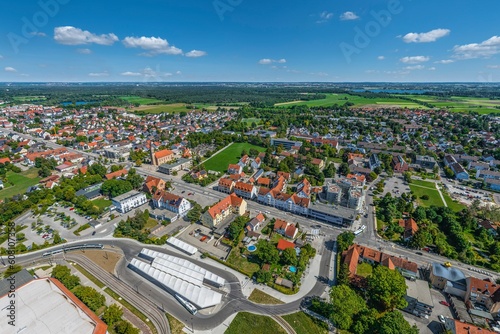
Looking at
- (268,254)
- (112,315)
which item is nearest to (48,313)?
(112,315)

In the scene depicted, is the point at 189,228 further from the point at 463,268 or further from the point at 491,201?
the point at 491,201

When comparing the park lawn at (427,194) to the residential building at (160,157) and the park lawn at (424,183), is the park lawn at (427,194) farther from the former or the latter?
the residential building at (160,157)

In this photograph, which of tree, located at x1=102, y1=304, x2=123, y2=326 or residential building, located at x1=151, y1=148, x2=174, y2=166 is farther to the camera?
residential building, located at x1=151, y1=148, x2=174, y2=166

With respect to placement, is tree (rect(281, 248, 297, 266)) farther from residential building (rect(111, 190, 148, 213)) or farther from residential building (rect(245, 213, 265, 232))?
residential building (rect(111, 190, 148, 213))

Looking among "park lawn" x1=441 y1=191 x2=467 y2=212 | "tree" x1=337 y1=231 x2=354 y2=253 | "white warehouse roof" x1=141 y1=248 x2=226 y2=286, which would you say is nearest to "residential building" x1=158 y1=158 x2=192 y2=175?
"white warehouse roof" x1=141 y1=248 x2=226 y2=286

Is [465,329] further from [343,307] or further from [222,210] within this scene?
[222,210]

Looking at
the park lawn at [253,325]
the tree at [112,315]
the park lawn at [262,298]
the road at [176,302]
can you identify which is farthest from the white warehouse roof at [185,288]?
the tree at [112,315]
